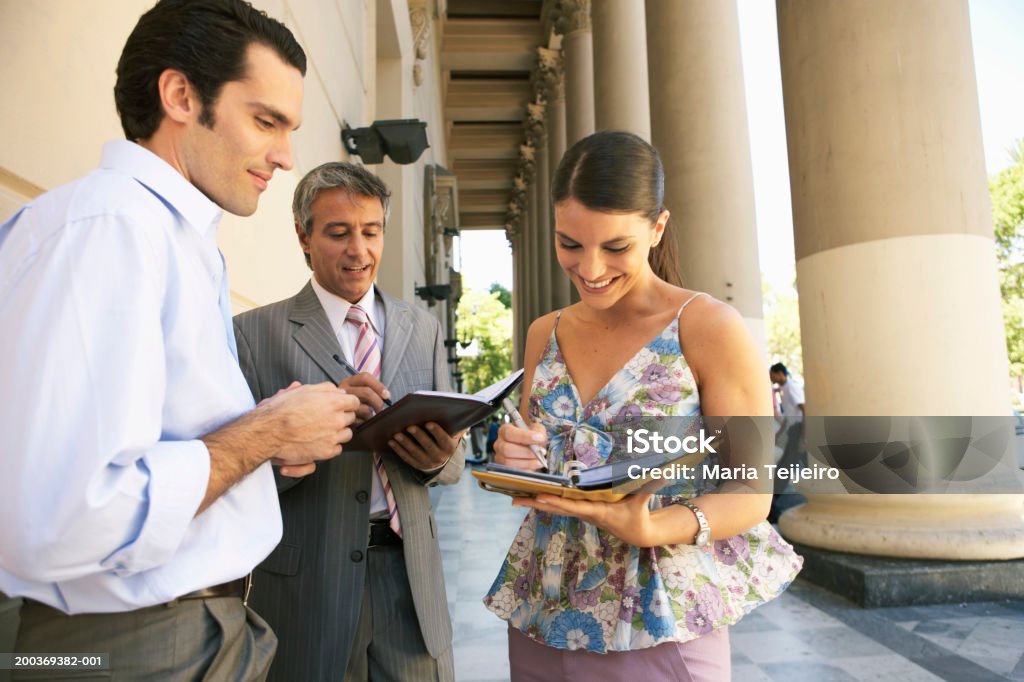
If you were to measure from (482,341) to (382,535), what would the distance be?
47.9 metres

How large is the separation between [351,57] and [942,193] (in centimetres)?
472

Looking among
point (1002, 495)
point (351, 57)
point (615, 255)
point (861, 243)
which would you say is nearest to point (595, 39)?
point (351, 57)

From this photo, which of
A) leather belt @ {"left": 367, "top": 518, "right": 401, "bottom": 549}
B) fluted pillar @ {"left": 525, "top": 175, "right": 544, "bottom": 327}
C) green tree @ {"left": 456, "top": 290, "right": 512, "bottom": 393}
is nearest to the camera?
leather belt @ {"left": 367, "top": 518, "right": 401, "bottom": 549}

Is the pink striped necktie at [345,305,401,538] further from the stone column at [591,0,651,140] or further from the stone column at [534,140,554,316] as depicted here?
the stone column at [534,140,554,316]

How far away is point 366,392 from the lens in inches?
76.9

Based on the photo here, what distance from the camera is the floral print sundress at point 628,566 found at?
154cm

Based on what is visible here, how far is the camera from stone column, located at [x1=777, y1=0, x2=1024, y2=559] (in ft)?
14.8

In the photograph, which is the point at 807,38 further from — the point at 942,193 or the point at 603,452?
the point at 603,452

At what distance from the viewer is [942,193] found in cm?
455

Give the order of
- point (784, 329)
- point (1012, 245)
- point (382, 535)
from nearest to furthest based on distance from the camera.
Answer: point (382, 535)
point (1012, 245)
point (784, 329)

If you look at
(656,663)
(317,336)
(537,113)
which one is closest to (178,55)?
(317,336)

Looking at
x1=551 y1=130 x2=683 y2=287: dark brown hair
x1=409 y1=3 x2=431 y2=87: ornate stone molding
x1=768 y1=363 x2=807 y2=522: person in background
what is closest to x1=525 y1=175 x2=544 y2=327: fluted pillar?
x1=409 y1=3 x2=431 y2=87: ornate stone molding

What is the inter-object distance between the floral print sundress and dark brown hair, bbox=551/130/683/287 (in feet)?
1.00

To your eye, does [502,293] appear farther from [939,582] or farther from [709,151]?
[939,582]
